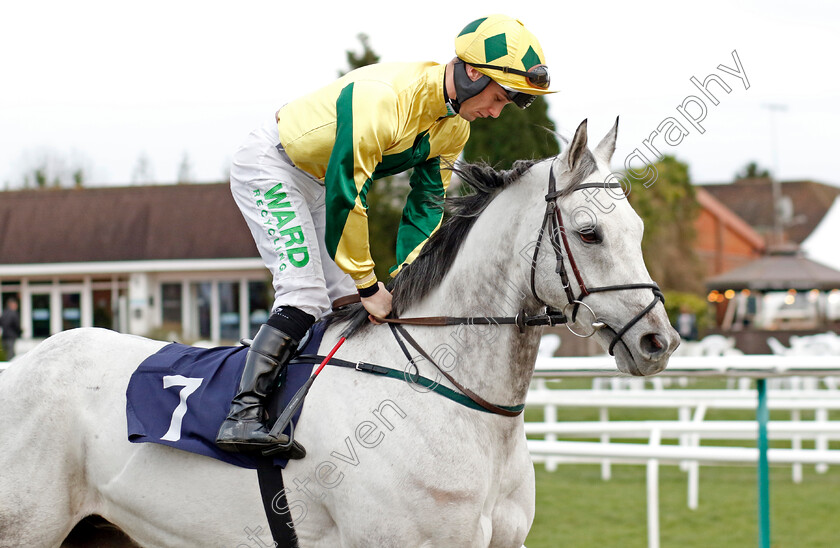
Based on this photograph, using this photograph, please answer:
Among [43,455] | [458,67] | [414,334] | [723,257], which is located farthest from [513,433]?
[723,257]

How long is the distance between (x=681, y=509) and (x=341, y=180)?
5.00 m

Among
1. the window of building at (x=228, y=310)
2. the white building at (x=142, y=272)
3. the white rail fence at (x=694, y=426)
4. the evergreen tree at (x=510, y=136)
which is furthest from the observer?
the window of building at (x=228, y=310)

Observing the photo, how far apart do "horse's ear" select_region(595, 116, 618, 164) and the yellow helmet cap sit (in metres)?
0.23

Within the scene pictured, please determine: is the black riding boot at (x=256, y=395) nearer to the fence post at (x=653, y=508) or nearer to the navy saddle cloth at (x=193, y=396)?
the navy saddle cloth at (x=193, y=396)

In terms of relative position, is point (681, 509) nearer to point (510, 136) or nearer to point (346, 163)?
point (346, 163)

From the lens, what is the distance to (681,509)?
670 cm


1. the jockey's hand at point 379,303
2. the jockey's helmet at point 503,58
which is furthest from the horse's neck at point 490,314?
the jockey's helmet at point 503,58

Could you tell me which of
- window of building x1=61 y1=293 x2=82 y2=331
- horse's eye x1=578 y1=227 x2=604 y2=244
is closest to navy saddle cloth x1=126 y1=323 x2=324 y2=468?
horse's eye x1=578 y1=227 x2=604 y2=244

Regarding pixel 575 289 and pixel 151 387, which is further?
pixel 151 387

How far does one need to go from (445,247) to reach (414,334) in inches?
11.8

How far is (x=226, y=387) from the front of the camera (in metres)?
2.90

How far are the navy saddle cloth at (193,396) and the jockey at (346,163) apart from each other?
69 mm

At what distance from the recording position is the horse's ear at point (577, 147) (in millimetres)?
2566

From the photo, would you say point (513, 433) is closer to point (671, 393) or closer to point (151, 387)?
point (151, 387)
